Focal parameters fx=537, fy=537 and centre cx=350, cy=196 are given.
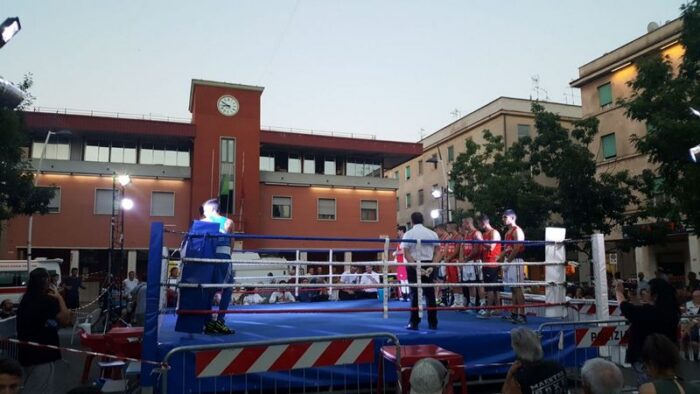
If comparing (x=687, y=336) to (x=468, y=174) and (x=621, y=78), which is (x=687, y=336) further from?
(x=621, y=78)

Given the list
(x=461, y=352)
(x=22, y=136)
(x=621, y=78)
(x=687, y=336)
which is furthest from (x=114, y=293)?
(x=621, y=78)

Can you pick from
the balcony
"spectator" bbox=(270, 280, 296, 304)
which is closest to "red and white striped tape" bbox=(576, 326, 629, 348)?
"spectator" bbox=(270, 280, 296, 304)

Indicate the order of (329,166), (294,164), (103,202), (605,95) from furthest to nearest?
(329,166) → (294,164) → (605,95) → (103,202)

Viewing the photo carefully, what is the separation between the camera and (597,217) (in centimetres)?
1852

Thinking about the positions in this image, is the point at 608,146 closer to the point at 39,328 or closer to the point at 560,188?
the point at 560,188

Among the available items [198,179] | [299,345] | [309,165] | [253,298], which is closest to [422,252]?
[299,345]

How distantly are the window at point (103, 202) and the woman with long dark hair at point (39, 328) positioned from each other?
24.8m

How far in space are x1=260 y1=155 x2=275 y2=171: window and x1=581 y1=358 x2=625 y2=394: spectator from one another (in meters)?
29.3

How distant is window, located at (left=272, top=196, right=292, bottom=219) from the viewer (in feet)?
101

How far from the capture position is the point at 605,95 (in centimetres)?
2959

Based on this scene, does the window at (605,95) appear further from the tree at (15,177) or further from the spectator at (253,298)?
the tree at (15,177)

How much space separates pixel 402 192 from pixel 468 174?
21141mm

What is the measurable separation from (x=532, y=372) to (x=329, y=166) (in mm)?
29591

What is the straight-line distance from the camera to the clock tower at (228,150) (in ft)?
95.2
